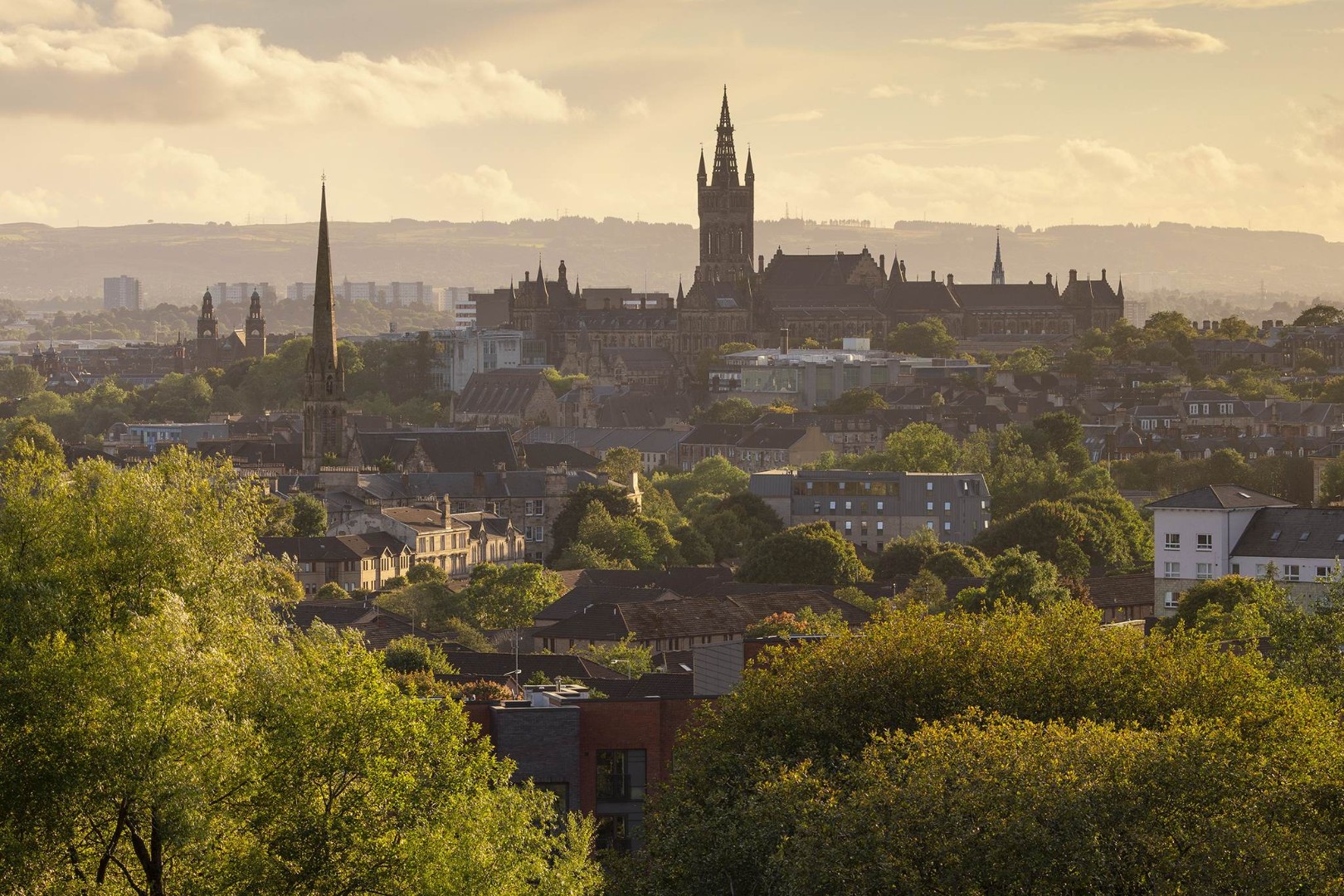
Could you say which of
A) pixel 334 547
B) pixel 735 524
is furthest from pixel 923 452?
pixel 334 547

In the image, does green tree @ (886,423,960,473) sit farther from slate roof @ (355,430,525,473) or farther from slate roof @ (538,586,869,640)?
slate roof @ (538,586,869,640)

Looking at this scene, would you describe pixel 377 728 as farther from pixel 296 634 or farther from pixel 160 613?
pixel 296 634

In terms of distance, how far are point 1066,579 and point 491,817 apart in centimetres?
6345

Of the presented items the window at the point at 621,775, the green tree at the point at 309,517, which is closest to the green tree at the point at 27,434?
the green tree at the point at 309,517

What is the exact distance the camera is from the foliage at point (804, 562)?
102m

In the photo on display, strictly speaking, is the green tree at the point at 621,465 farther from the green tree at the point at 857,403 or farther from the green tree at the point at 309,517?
the green tree at the point at 309,517

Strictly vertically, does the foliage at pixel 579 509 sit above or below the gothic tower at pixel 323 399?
below

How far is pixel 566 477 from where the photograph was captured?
140000 mm

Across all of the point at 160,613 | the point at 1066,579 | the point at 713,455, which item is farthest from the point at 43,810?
the point at 713,455

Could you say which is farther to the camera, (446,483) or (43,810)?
(446,483)

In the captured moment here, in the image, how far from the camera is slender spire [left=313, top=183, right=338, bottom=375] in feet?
513

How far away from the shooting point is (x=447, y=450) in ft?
488

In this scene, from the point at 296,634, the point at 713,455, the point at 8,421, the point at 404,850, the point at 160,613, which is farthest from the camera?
the point at 8,421

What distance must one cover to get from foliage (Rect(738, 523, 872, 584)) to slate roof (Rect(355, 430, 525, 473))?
43.7m
